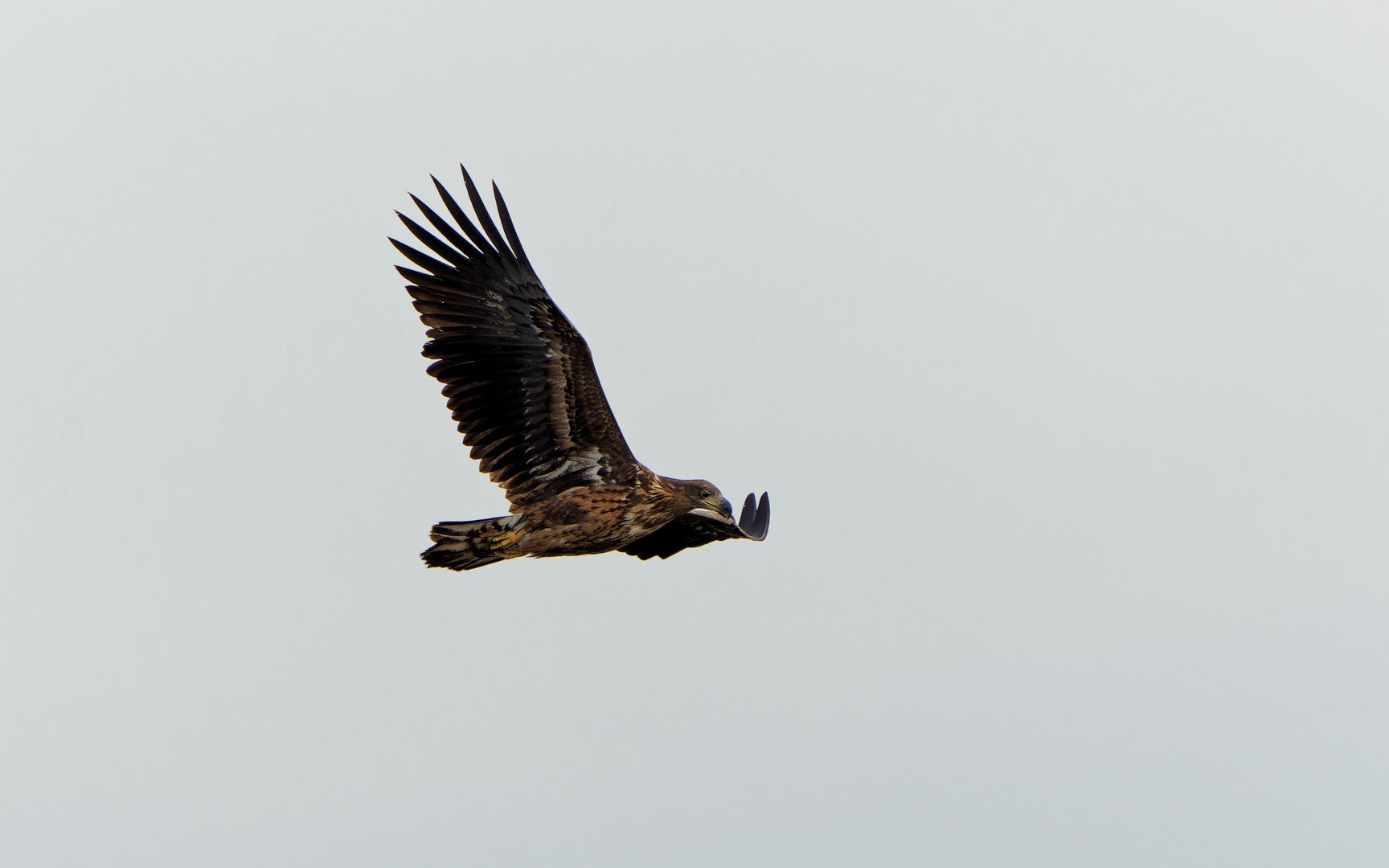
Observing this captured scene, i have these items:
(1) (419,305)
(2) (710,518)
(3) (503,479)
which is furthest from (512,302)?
(2) (710,518)

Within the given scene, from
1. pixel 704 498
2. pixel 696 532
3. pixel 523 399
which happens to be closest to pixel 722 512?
pixel 704 498

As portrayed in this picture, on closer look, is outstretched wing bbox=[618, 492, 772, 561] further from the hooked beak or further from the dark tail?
the dark tail

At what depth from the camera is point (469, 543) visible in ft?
38.7

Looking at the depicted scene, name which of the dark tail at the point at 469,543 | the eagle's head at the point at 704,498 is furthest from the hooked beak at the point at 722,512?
the dark tail at the point at 469,543

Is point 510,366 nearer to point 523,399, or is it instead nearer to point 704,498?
point 523,399

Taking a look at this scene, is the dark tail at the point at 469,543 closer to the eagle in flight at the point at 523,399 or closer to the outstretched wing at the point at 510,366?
the eagle in flight at the point at 523,399

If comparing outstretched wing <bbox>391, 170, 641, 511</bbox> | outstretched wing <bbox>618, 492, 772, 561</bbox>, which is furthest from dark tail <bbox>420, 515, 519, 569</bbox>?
outstretched wing <bbox>618, 492, 772, 561</bbox>

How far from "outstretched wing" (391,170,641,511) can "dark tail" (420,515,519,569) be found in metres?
0.54

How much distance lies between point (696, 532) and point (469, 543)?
9.46ft

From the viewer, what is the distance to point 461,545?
38.7ft

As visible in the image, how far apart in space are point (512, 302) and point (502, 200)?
931mm

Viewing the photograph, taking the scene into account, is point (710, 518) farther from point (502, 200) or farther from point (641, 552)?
point (502, 200)

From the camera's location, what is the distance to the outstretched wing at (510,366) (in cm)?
1216

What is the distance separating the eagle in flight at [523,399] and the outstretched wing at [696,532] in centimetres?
87
